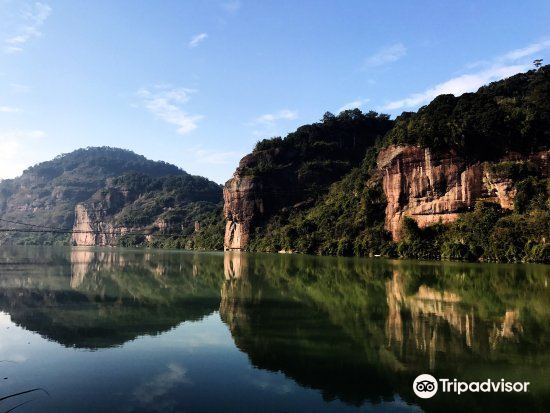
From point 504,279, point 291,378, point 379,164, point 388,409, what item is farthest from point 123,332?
point 379,164

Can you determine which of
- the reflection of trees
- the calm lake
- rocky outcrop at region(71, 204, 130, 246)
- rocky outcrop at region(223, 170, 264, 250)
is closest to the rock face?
the reflection of trees

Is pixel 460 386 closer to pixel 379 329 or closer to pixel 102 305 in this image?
pixel 379 329

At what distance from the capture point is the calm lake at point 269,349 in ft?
25.6

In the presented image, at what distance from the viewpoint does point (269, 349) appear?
1115cm

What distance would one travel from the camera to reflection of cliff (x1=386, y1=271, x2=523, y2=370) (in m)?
10.9

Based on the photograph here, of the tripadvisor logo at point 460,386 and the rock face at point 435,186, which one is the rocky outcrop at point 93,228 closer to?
the rock face at point 435,186

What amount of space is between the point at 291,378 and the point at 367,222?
59.7m

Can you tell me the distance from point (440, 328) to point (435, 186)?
47.2 m

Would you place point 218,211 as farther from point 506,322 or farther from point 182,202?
point 506,322

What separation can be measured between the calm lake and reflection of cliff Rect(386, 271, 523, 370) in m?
0.06

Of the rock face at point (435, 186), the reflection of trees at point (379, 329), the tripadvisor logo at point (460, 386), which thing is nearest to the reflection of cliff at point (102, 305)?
the reflection of trees at point (379, 329)

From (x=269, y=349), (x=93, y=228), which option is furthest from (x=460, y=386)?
(x=93, y=228)

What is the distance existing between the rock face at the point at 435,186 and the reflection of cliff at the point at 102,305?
37521 mm

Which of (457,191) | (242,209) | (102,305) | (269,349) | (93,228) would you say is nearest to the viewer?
(269,349)
